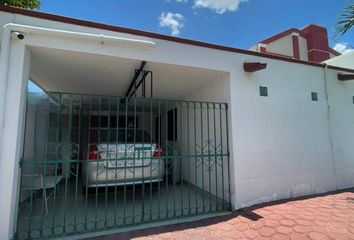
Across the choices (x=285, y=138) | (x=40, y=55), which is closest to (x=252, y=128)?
(x=285, y=138)

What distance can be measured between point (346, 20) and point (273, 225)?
193 inches

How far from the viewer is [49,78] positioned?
199 inches

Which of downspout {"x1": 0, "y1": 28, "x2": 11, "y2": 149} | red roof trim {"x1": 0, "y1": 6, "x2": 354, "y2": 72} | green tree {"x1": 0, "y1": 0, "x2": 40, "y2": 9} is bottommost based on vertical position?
downspout {"x1": 0, "y1": 28, "x2": 11, "y2": 149}

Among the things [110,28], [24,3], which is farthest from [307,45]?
[24,3]

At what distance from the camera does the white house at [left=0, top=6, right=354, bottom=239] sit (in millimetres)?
3297

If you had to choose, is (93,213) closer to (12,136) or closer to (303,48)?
(12,136)

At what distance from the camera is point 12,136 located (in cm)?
308

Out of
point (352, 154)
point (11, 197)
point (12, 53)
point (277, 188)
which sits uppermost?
point (12, 53)

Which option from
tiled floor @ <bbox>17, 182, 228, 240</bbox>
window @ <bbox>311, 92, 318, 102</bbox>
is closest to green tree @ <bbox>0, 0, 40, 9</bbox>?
tiled floor @ <bbox>17, 182, 228, 240</bbox>

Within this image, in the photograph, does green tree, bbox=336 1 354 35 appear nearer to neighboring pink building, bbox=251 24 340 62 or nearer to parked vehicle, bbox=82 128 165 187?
parked vehicle, bbox=82 128 165 187

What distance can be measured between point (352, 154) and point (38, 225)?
7579 mm

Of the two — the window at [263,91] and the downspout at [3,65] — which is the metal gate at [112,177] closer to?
the downspout at [3,65]

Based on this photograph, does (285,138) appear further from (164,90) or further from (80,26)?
(80,26)

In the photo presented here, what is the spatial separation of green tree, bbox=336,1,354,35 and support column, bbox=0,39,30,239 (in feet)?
21.4
